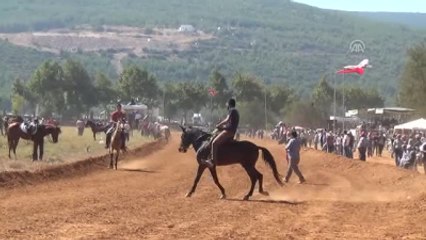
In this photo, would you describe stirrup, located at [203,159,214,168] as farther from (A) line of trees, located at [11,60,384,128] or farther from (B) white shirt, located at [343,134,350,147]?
(A) line of trees, located at [11,60,384,128]

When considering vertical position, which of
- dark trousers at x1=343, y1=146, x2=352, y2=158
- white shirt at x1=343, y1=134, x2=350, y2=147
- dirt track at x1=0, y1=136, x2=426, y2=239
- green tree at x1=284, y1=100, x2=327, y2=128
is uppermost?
dirt track at x1=0, y1=136, x2=426, y2=239

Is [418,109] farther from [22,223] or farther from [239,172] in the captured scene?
[22,223]

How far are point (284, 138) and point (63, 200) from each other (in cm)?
5441

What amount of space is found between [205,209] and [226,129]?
3.22m

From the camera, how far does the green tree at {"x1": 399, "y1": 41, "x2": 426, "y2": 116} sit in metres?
89.1

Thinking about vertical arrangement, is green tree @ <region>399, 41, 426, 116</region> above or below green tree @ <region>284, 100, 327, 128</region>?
above

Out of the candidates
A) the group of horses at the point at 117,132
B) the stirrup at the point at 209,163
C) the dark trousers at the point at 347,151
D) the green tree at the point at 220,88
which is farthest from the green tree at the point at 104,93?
the stirrup at the point at 209,163

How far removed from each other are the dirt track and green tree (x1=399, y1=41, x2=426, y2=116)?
57.1 meters

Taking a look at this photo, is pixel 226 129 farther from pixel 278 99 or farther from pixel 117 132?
pixel 278 99

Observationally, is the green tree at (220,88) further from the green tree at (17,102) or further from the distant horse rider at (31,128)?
the distant horse rider at (31,128)

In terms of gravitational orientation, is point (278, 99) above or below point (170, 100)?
above

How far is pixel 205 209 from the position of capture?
65.4 feet

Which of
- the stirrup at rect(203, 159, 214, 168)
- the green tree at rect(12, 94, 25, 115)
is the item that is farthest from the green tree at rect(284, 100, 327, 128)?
the stirrup at rect(203, 159, 214, 168)

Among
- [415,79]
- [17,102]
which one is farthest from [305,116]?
[17,102]
